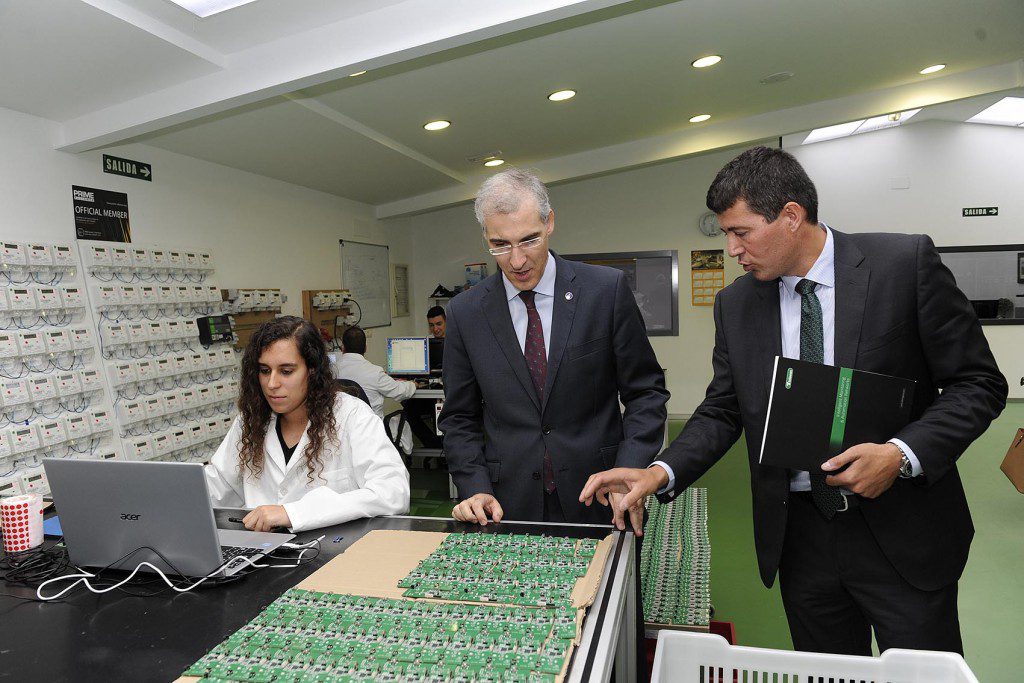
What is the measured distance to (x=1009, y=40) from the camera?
16.1ft

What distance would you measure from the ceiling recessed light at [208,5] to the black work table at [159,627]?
217 cm

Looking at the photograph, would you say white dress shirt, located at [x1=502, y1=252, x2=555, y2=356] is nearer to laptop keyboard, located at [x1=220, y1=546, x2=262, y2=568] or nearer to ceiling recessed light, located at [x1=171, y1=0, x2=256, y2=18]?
laptop keyboard, located at [x1=220, y1=546, x2=262, y2=568]

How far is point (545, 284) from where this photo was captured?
70.8 inches

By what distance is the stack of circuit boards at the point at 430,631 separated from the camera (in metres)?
0.97

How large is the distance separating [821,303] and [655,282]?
6680 mm

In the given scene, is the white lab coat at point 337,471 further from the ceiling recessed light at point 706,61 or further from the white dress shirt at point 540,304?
the ceiling recessed light at point 706,61

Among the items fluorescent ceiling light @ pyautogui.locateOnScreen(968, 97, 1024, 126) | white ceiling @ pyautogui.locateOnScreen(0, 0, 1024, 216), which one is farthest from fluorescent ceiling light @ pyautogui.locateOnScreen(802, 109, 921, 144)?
white ceiling @ pyautogui.locateOnScreen(0, 0, 1024, 216)

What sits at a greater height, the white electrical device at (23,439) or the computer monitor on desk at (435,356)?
the computer monitor on desk at (435,356)

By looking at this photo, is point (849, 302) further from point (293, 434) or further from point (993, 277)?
point (993, 277)

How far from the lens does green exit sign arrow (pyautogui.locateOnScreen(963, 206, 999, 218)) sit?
765cm

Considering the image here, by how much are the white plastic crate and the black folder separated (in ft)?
1.13

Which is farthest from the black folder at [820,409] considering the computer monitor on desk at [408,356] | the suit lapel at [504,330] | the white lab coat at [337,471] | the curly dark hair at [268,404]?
the computer monitor on desk at [408,356]

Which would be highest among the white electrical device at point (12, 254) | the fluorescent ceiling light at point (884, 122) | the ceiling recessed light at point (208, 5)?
the fluorescent ceiling light at point (884, 122)

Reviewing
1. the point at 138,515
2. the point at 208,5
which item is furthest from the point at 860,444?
the point at 208,5
